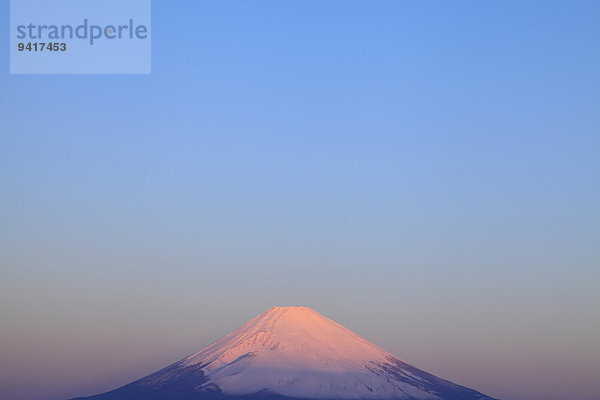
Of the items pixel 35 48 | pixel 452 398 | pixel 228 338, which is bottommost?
pixel 452 398

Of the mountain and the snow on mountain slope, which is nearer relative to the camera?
the mountain

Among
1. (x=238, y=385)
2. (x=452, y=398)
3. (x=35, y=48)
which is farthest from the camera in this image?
(x=452, y=398)

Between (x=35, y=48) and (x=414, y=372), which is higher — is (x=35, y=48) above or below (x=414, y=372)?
above

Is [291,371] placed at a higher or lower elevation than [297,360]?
lower

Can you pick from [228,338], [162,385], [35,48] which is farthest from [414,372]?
[35,48]

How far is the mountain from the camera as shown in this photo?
148 m

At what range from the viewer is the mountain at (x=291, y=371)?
147875 mm

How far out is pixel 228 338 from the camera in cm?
17612

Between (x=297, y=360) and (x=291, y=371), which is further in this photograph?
(x=297, y=360)

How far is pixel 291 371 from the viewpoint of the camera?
505 feet

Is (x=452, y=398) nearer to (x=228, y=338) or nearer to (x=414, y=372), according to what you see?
(x=414, y=372)

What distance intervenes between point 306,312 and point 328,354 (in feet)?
53.3

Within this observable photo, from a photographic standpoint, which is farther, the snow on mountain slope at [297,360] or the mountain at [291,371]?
the snow on mountain slope at [297,360]

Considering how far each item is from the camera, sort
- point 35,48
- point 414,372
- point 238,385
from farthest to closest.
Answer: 1. point 414,372
2. point 238,385
3. point 35,48
